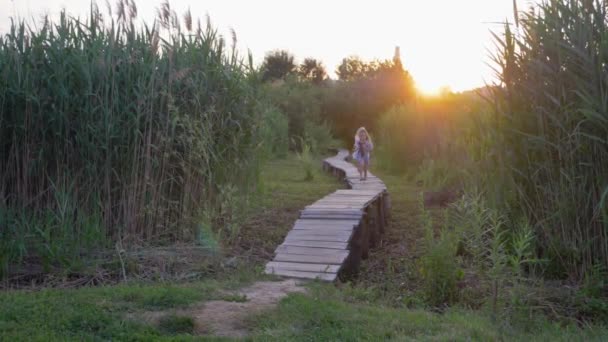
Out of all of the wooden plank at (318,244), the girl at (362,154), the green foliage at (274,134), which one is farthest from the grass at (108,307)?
the girl at (362,154)

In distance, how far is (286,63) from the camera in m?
43.1

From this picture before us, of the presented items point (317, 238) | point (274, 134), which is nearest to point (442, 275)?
point (317, 238)

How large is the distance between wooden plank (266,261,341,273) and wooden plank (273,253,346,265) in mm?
89

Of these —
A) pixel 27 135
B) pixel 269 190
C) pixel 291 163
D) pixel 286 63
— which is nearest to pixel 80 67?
pixel 27 135

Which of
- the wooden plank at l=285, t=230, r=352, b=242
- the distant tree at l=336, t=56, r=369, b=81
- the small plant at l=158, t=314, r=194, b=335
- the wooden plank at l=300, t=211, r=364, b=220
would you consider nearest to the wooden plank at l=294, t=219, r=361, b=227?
the wooden plank at l=300, t=211, r=364, b=220

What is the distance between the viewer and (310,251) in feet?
21.2

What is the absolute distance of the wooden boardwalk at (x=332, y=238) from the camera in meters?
5.93

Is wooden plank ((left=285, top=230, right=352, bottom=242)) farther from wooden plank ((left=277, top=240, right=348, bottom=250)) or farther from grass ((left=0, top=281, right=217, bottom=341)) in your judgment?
grass ((left=0, top=281, right=217, bottom=341))

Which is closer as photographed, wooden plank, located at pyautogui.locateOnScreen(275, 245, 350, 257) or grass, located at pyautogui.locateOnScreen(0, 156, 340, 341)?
grass, located at pyautogui.locateOnScreen(0, 156, 340, 341)

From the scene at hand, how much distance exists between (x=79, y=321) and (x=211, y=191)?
3.04m

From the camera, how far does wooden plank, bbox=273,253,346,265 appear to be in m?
6.10

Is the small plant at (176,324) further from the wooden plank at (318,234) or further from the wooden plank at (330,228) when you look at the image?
the wooden plank at (330,228)

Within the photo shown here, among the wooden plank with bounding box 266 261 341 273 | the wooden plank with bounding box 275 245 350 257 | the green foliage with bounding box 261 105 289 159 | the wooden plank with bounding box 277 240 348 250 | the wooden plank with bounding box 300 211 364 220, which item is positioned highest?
the green foliage with bounding box 261 105 289 159

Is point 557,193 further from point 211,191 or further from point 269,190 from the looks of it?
point 269,190
